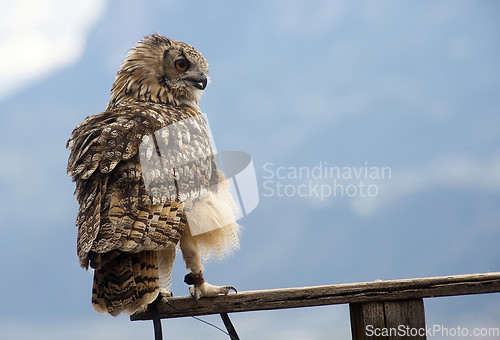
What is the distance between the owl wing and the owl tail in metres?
0.12

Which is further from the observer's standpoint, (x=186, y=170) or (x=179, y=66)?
(x=179, y=66)

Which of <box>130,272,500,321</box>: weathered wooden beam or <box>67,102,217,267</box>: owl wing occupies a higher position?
<box>67,102,217,267</box>: owl wing

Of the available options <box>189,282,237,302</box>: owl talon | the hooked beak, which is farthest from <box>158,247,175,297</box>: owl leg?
the hooked beak

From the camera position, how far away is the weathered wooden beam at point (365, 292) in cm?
226

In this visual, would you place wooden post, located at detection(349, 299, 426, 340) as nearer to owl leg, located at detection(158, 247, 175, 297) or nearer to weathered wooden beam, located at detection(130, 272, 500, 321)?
weathered wooden beam, located at detection(130, 272, 500, 321)

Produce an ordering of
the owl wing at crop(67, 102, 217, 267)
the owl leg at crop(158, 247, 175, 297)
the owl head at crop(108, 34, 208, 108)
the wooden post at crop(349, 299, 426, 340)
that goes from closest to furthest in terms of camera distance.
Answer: the owl wing at crop(67, 102, 217, 267), the wooden post at crop(349, 299, 426, 340), the owl leg at crop(158, 247, 175, 297), the owl head at crop(108, 34, 208, 108)

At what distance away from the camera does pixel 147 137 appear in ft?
7.95

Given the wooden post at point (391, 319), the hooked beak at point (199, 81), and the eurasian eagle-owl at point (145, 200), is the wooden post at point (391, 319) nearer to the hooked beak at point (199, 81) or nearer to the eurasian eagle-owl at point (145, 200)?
the eurasian eagle-owl at point (145, 200)

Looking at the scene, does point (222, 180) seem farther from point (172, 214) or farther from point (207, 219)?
point (172, 214)

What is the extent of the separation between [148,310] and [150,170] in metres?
0.74

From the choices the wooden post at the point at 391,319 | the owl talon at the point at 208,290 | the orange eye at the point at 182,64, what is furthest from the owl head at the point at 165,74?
the wooden post at the point at 391,319

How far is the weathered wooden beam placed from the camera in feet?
7.41

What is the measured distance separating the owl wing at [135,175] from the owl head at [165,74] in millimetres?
389

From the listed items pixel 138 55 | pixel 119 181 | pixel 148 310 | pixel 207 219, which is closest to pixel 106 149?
pixel 119 181
